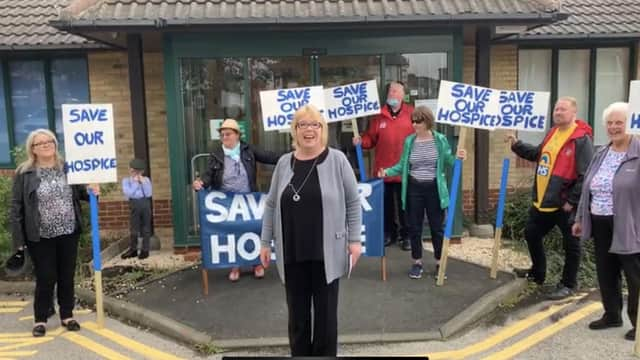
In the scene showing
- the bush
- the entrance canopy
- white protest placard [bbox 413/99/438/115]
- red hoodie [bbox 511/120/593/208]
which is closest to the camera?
red hoodie [bbox 511/120/593/208]

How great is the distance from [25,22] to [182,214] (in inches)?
166

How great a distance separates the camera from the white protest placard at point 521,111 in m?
6.02

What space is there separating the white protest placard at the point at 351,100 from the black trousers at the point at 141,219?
2583 mm

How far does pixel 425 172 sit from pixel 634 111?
202cm

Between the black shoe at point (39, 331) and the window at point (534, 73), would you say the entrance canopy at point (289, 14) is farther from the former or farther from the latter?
the black shoe at point (39, 331)

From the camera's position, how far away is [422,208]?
20.2 feet

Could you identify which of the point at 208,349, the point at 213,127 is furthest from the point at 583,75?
the point at 208,349

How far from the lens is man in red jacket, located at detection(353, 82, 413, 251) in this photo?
7086mm

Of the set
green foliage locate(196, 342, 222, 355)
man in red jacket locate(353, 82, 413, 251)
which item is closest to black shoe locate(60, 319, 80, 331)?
green foliage locate(196, 342, 222, 355)

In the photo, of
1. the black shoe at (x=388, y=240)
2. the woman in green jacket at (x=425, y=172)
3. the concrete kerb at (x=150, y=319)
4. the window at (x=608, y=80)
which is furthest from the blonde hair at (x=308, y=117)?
the window at (x=608, y=80)

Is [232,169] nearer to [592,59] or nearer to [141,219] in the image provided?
[141,219]

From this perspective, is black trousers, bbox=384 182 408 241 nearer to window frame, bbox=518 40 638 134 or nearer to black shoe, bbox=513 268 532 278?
black shoe, bbox=513 268 532 278

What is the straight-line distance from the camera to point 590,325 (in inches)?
203

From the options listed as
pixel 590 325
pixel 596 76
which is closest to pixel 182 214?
pixel 590 325
